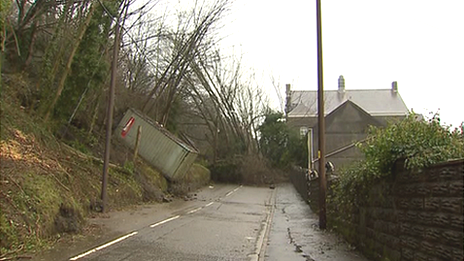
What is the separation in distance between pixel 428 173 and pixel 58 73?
15.8m

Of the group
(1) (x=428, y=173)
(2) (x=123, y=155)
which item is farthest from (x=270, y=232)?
(2) (x=123, y=155)

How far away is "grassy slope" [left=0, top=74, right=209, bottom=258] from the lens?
913 centimetres

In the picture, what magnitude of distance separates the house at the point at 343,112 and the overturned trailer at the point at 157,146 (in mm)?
14937

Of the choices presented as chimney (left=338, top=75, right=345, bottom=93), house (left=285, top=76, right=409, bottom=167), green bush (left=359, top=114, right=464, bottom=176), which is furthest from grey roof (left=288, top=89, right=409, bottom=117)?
green bush (left=359, top=114, right=464, bottom=176)

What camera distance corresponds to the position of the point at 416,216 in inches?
260

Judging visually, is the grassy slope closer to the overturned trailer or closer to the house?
the overturned trailer

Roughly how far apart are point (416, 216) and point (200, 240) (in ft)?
20.3

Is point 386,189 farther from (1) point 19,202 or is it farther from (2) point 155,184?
(2) point 155,184

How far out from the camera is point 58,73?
61.0 feet

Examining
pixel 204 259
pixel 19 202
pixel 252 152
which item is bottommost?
pixel 204 259

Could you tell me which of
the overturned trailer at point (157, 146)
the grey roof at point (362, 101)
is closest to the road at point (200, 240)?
the overturned trailer at point (157, 146)

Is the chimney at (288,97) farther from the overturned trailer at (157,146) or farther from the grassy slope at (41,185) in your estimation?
the grassy slope at (41,185)

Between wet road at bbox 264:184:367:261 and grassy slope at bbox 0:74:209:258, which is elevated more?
grassy slope at bbox 0:74:209:258

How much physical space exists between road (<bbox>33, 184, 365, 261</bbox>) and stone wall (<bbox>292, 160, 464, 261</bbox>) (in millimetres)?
1009
